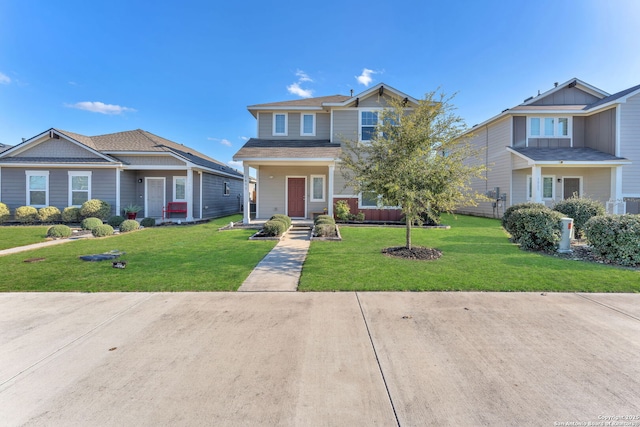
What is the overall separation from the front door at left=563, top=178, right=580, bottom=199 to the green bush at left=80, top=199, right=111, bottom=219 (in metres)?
26.2

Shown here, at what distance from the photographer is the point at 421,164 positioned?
732cm

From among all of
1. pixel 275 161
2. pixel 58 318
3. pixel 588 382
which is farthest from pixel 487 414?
pixel 275 161

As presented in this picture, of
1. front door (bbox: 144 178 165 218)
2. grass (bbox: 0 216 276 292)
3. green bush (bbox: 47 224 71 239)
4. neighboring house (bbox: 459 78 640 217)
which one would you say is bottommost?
grass (bbox: 0 216 276 292)

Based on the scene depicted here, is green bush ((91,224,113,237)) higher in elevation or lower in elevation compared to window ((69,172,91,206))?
lower

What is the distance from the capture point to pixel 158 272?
608 centimetres

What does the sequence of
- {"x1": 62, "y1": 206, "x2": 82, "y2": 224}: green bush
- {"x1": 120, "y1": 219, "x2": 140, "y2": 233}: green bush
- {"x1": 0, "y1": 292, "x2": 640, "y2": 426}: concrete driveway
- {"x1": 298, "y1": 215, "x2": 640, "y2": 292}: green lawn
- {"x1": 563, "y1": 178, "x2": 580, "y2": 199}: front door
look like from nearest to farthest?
1. {"x1": 0, "y1": 292, "x2": 640, "y2": 426}: concrete driveway
2. {"x1": 298, "y1": 215, "x2": 640, "y2": 292}: green lawn
3. {"x1": 120, "y1": 219, "x2": 140, "y2": 233}: green bush
4. {"x1": 62, "y1": 206, "x2": 82, "y2": 224}: green bush
5. {"x1": 563, "y1": 178, "x2": 580, "y2": 199}: front door

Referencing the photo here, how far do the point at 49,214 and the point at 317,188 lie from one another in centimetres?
1373

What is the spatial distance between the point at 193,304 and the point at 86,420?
2337 mm

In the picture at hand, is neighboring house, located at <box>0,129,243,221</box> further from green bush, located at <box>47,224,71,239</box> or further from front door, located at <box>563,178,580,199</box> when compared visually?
front door, located at <box>563,178,580,199</box>

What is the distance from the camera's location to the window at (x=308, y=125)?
16.2 meters

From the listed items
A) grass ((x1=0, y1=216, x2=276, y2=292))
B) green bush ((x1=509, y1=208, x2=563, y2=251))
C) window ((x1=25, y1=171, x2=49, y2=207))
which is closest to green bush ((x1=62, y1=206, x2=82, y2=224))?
window ((x1=25, y1=171, x2=49, y2=207))

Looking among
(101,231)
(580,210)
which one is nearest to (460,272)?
(580,210)

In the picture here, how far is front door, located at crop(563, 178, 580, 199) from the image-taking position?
17281 millimetres

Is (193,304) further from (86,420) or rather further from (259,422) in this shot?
(259,422)
